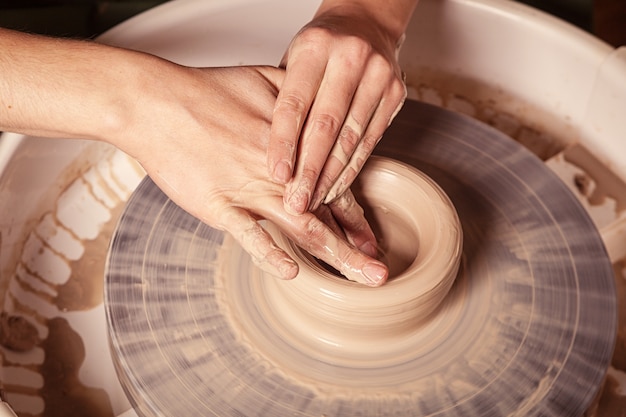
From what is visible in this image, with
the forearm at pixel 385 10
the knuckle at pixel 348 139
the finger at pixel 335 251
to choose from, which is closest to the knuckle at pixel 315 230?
the finger at pixel 335 251

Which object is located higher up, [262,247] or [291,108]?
[291,108]

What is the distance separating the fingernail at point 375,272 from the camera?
41.4 inches

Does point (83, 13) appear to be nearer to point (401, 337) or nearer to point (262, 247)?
point (262, 247)

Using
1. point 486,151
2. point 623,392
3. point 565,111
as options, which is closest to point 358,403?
point 623,392

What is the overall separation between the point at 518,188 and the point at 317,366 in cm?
58

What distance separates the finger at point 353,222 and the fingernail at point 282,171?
14 centimetres

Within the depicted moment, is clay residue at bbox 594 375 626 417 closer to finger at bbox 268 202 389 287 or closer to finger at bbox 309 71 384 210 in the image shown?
finger at bbox 268 202 389 287

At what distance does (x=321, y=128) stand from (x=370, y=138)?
124mm

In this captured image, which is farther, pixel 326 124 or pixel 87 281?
pixel 87 281

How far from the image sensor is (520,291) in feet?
4.11

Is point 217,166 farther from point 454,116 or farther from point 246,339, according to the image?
point 454,116

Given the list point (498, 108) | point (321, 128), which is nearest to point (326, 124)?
point (321, 128)

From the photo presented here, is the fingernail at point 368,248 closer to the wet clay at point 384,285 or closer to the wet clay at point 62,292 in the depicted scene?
the wet clay at point 384,285

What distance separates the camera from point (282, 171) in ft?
3.43
